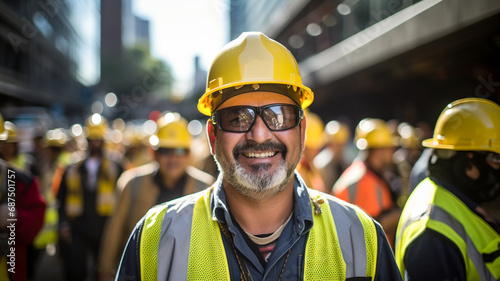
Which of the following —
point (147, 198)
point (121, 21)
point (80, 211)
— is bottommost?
point (80, 211)

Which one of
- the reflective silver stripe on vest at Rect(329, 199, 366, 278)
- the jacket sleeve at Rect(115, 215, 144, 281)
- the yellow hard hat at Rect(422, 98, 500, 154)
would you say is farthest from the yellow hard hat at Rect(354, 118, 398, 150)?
the jacket sleeve at Rect(115, 215, 144, 281)

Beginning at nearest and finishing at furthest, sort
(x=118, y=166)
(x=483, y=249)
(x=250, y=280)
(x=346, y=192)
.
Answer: (x=250, y=280) → (x=483, y=249) → (x=346, y=192) → (x=118, y=166)

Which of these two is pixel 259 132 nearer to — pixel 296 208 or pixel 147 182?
pixel 296 208

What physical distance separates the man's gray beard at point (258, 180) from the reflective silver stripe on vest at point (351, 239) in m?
0.36

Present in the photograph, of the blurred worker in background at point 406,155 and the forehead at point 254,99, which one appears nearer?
the forehead at point 254,99

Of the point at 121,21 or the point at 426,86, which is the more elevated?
the point at 121,21

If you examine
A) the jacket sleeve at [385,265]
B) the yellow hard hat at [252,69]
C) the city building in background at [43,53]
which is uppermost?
the city building in background at [43,53]

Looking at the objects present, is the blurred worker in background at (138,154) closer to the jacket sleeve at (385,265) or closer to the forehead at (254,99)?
the forehead at (254,99)

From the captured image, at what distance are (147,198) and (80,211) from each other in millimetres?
2131

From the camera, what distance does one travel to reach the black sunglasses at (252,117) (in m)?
2.11

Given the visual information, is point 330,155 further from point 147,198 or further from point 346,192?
point 147,198

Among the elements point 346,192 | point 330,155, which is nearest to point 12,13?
point 330,155

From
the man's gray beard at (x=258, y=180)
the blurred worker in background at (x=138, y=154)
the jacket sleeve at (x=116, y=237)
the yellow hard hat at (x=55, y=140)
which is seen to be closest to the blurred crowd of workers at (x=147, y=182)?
the jacket sleeve at (x=116, y=237)

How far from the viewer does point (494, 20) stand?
493 cm
